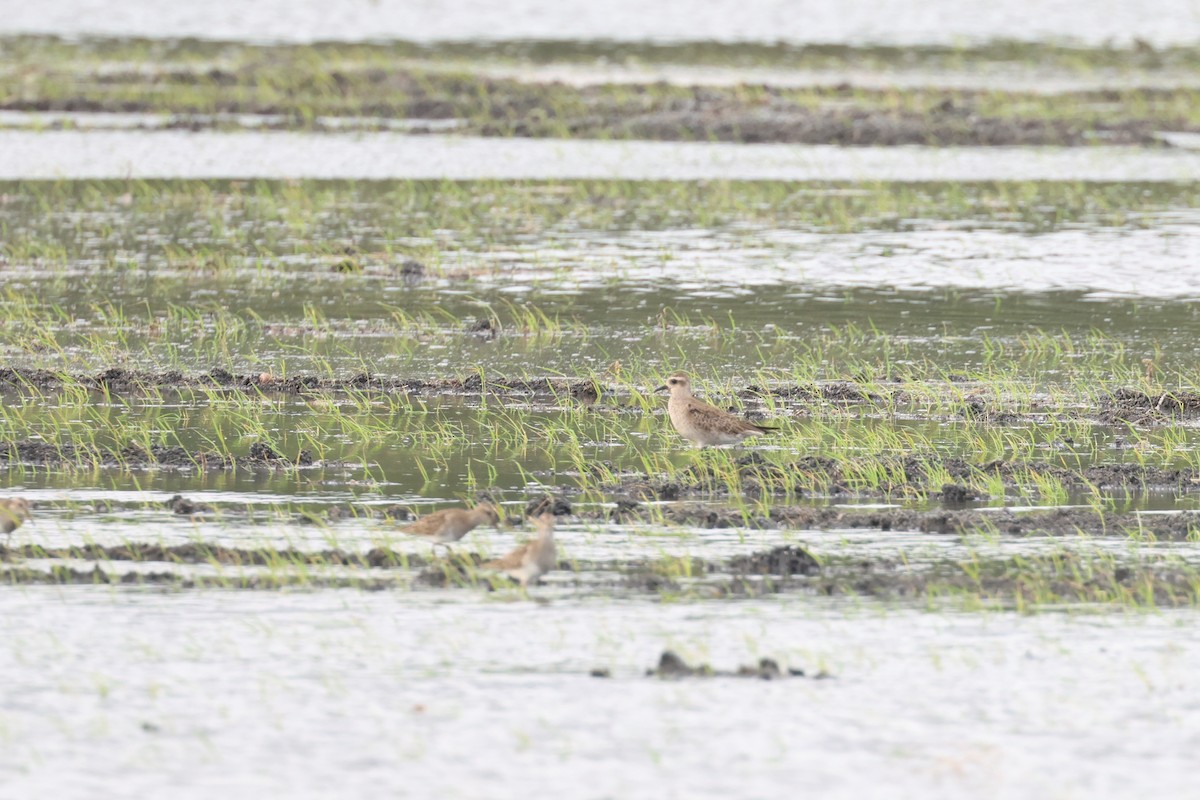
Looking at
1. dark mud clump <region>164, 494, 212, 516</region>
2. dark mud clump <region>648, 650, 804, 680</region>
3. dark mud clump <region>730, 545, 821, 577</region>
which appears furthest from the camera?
dark mud clump <region>164, 494, 212, 516</region>

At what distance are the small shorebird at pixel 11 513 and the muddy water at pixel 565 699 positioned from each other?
642 millimetres

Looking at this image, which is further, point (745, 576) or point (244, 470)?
point (244, 470)

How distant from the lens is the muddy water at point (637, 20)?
2125 inches

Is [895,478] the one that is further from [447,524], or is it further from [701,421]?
[447,524]

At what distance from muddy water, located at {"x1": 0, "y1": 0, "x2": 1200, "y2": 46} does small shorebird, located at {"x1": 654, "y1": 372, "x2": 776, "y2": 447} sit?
40.2 meters

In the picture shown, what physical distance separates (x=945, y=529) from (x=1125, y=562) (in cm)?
116

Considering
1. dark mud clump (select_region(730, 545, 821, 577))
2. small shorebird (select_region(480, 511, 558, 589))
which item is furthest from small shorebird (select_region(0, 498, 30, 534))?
dark mud clump (select_region(730, 545, 821, 577))

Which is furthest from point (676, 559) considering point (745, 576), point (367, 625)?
point (367, 625)

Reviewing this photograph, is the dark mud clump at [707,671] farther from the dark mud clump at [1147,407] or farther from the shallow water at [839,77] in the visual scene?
the shallow water at [839,77]

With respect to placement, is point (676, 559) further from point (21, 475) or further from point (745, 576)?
point (21, 475)

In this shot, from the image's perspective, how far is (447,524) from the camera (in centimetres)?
1142

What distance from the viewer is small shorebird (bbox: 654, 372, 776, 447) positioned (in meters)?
13.9

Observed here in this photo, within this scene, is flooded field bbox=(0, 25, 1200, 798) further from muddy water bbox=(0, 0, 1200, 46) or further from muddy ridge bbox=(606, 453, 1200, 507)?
muddy water bbox=(0, 0, 1200, 46)

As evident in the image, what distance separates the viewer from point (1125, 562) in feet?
37.5
